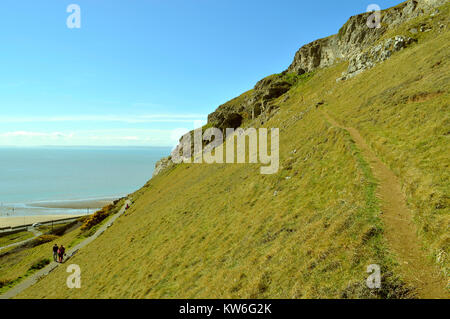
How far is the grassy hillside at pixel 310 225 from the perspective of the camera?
808 cm

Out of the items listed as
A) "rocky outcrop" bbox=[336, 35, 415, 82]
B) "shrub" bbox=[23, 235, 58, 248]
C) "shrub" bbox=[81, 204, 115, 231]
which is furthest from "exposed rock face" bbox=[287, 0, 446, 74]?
"shrub" bbox=[23, 235, 58, 248]

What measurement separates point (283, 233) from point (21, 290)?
31495 millimetres

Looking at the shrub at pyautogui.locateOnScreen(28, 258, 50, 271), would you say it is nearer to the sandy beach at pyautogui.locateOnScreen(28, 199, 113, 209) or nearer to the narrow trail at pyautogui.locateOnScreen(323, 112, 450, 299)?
the narrow trail at pyautogui.locateOnScreen(323, 112, 450, 299)

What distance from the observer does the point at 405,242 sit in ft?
26.9

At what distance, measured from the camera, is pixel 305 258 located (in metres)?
9.09

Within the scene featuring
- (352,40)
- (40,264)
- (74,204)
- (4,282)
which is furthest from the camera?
(74,204)

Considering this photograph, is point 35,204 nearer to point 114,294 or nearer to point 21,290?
point 21,290

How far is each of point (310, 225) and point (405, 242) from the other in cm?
387

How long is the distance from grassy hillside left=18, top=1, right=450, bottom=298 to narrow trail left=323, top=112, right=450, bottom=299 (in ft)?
0.80

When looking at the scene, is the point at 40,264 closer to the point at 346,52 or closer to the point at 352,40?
the point at 346,52

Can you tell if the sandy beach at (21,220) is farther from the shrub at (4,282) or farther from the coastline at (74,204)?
the shrub at (4,282)

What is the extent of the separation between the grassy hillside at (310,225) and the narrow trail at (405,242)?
0.24m

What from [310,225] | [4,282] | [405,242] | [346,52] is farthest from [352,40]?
[4,282]

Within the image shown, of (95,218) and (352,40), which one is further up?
(352,40)
